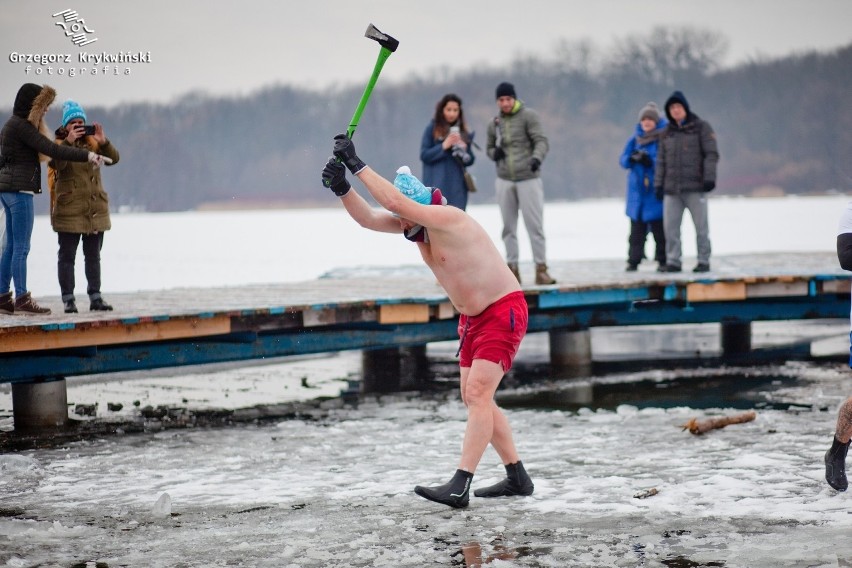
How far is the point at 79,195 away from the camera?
8.04 m

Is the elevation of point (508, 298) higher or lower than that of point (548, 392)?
higher

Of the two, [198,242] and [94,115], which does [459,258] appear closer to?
[198,242]

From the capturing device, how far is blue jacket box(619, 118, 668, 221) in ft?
37.0

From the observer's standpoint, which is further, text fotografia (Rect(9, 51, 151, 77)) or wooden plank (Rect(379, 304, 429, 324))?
text fotografia (Rect(9, 51, 151, 77))

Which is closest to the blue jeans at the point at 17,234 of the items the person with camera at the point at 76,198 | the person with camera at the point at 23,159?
the person with camera at the point at 23,159

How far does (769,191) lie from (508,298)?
67381 millimetres

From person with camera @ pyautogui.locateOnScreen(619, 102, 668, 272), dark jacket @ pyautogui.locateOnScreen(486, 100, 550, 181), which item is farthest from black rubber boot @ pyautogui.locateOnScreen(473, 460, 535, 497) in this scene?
person with camera @ pyautogui.locateOnScreen(619, 102, 668, 272)

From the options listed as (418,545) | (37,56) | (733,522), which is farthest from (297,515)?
(37,56)

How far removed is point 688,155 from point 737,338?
2400 millimetres

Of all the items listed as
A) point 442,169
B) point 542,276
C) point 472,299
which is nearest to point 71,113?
point 442,169

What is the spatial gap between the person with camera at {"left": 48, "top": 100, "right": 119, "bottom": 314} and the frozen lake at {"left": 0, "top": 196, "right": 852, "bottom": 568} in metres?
1.21

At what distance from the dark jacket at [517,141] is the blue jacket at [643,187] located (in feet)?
5.59

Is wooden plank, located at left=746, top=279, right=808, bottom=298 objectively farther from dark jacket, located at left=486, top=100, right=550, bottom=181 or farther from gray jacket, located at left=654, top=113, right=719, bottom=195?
dark jacket, located at left=486, top=100, right=550, bottom=181

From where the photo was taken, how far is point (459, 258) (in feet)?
17.8
